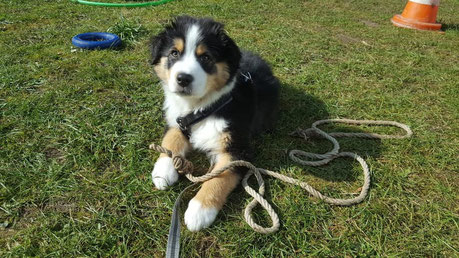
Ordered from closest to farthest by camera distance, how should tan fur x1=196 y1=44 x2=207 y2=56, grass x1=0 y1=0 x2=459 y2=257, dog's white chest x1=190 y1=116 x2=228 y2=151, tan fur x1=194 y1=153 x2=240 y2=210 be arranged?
grass x1=0 y1=0 x2=459 y2=257, tan fur x1=194 y1=153 x2=240 y2=210, tan fur x1=196 y1=44 x2=207 y2=56, dog's white chest x1=190 y1=116 x2=228 y2=151

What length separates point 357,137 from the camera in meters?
3.04

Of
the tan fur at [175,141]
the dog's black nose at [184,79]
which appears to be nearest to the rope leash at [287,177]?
the tan fur at [175,141]

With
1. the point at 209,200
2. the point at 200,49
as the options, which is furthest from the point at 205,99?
the point at 209,200

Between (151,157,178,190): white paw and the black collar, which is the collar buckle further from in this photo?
(151,157,178,190): white paw

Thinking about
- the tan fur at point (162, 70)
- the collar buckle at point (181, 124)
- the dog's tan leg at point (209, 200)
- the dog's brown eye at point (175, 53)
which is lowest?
the dog's tan leg at point (209, 200)

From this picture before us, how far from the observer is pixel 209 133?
249 cm

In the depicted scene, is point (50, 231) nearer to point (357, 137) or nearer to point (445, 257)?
point (445, 257)

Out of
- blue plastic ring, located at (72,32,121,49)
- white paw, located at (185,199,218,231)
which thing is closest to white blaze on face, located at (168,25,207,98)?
white paw, located at (185,199,218,231)

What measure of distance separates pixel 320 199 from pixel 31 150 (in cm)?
227

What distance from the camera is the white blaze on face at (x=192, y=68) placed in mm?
2250

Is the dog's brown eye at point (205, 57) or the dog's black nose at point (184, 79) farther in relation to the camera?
the dog's brown eye at point (205, 57)

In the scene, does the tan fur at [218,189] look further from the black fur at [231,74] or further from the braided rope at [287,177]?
the black fur at [231,74]

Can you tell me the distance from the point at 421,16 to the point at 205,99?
6.65 meters

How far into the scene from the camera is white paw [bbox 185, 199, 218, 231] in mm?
1944
